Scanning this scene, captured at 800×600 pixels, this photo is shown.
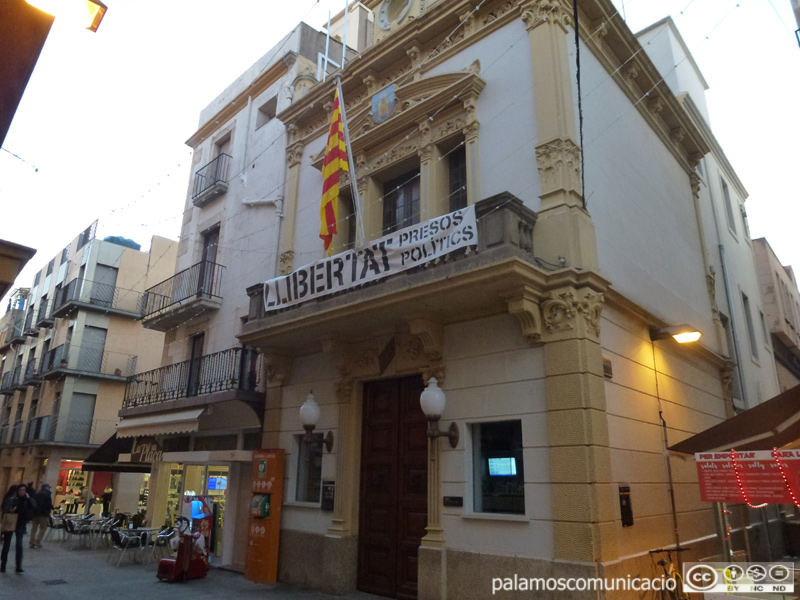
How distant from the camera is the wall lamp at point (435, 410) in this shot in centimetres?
841

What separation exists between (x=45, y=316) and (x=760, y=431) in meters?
33.0

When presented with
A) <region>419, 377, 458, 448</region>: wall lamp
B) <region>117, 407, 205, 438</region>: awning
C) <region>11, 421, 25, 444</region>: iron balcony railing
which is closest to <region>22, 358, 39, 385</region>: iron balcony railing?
<region>11, 421, 25, 444</region>: iron balcony railing

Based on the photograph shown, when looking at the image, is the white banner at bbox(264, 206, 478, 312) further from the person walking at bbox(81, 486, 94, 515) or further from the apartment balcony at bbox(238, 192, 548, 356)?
the person walking at bbox(81, 486, 94, 515)

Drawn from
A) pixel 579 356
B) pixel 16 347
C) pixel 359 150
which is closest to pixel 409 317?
pixel 579 356

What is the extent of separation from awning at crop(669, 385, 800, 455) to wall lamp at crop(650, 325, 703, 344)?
1734 mm

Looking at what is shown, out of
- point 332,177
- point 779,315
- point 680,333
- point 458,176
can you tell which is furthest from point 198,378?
point 779,315

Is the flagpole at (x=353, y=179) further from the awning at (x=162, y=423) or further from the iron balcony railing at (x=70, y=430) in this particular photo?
the iron balcony railing at (x=70, y=430)

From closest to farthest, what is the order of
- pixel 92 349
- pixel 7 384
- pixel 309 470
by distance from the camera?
pixel 309 470 < pixel 92 349 < pixel 7 384

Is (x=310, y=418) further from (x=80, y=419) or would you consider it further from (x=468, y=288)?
(x=80, y=419)

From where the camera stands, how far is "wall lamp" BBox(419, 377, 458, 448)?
27.6 ft

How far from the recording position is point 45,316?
30.2 meters

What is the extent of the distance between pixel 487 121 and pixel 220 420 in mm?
8905

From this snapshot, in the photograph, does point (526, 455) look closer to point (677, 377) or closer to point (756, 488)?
point (756, 488)

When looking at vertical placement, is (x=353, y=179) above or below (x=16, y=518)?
above
